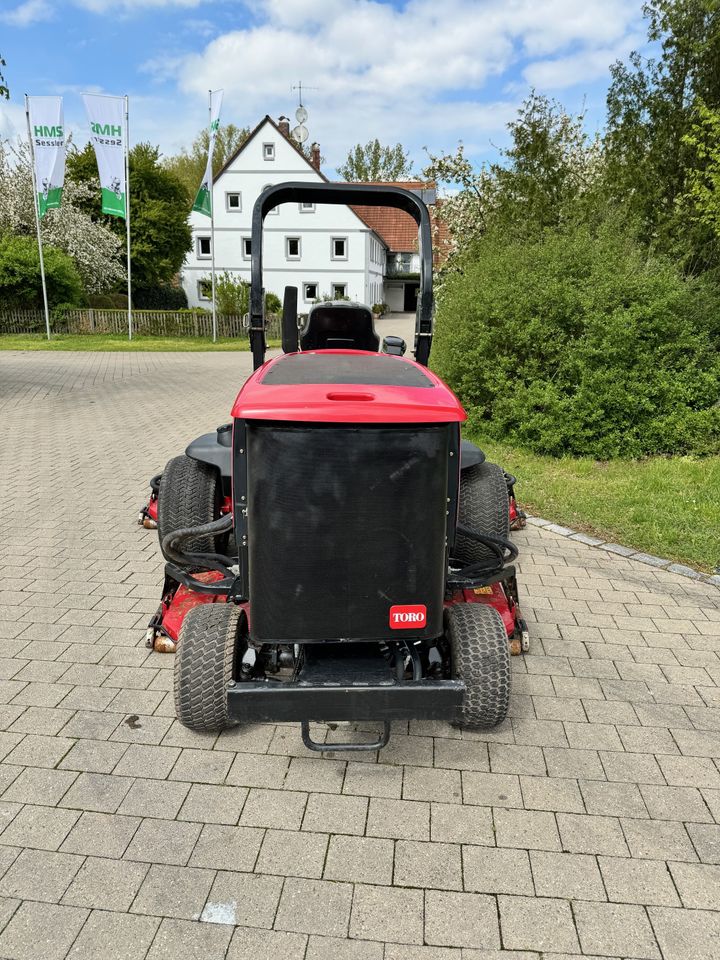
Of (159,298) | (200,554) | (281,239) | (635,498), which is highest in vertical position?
(281,239)

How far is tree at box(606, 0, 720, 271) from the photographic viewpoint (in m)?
10.3

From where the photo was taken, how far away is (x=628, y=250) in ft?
28.1

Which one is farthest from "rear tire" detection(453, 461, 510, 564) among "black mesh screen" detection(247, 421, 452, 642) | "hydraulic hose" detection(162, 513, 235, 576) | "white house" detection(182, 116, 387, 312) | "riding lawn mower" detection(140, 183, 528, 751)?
"white house" detection(182, 116, 387, 312)

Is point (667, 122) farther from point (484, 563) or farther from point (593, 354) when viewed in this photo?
point (484, 563)

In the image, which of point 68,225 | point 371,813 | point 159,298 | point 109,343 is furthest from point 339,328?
point 159,298

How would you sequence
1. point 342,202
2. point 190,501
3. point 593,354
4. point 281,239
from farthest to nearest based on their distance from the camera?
1. point 281,239
2. point 593,354
3. point 190,501
4. point 342,202

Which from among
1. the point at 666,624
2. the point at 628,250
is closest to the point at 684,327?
the point at 628,250

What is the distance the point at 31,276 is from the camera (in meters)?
24.8

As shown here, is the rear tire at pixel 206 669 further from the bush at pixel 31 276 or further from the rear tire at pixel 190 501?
the bush at pixel 31 276

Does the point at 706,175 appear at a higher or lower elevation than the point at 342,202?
higher

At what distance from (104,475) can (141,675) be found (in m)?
4.34

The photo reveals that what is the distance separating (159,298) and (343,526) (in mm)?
37249

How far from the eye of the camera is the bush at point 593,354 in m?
7.44

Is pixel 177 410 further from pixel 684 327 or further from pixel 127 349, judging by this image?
pixel 127 349
